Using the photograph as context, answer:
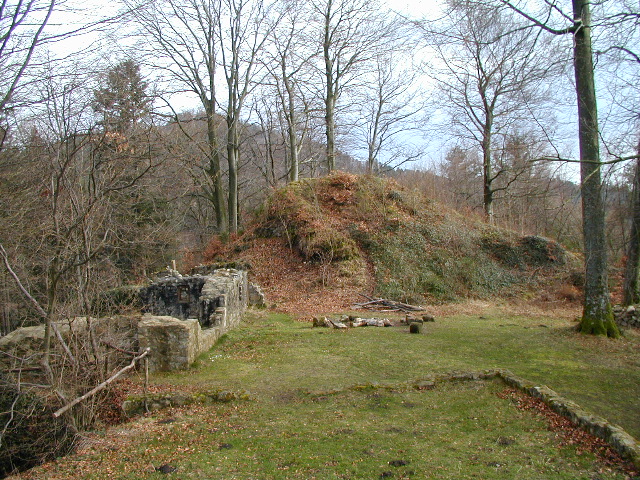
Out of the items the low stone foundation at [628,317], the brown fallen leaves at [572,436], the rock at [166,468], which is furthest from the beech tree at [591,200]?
the rock at [166,468]

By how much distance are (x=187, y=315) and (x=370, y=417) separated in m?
10.2

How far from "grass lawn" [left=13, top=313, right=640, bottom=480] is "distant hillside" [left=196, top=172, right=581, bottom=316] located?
24.9 ft

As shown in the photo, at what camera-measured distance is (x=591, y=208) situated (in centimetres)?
1017

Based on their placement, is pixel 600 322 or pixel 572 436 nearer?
pixel 572 436

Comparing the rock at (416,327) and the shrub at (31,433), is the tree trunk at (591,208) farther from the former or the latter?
the shrub at (31,433)

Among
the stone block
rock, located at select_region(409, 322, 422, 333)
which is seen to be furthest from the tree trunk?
the stone block

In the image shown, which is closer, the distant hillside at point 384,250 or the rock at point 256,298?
the rock at point 256,298

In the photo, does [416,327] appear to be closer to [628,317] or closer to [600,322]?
[600,322]

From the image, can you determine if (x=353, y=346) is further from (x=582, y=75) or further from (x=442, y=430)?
(x=582, y=75)

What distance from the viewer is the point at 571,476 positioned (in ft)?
14.0

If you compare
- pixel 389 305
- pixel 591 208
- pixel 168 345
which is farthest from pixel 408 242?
pixel 168 345

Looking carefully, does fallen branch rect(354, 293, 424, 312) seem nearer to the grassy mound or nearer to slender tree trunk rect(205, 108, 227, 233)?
the grassy mound

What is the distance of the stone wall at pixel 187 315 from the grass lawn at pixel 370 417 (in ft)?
1.19

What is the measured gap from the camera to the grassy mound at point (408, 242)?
18422 millimetres
